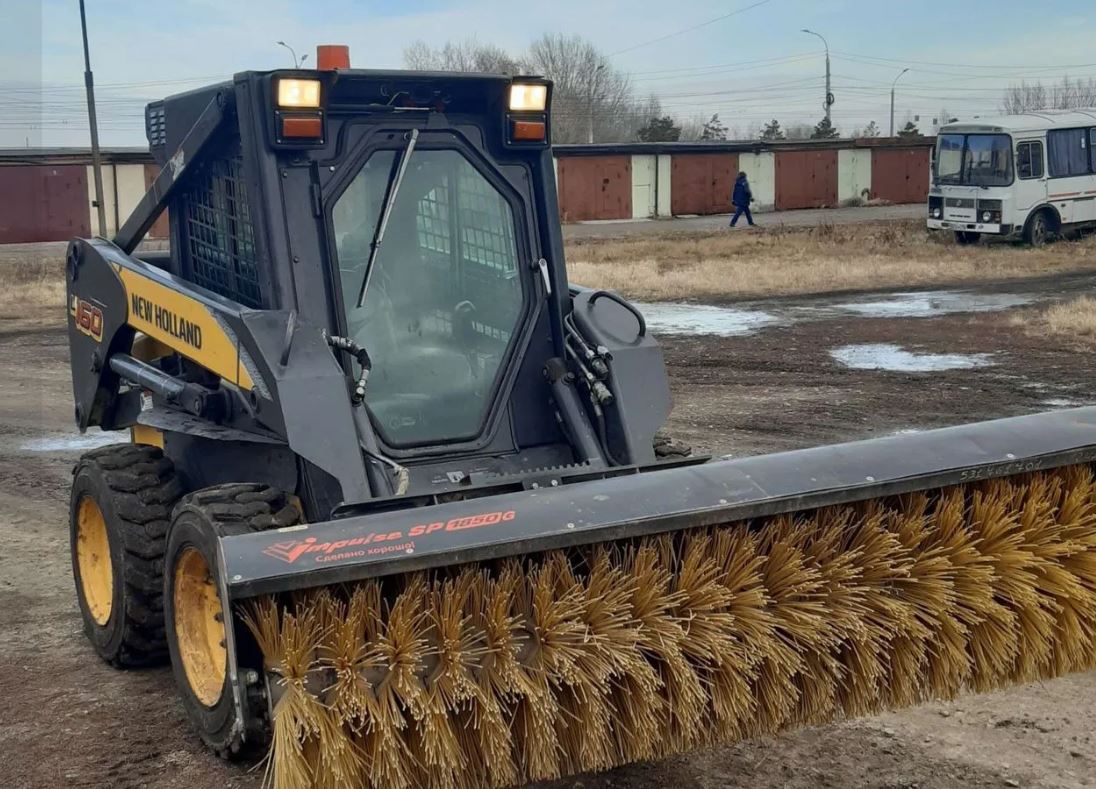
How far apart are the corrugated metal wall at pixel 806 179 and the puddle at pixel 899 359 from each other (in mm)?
32829

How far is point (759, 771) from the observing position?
408cm

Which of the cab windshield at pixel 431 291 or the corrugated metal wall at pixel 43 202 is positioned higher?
the corrugated metal wall at pixel 43 202

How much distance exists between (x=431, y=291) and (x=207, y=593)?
4.28 feet

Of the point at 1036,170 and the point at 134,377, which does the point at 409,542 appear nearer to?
the point at 134,377

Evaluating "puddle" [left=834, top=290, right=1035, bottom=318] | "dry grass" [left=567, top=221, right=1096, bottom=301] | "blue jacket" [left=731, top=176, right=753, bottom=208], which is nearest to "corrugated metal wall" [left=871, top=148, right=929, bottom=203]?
"blue jacket" [left=731, top=176, right=753, bottom=208]

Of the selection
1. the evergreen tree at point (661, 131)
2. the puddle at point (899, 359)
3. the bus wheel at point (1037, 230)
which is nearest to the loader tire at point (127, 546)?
the puddle at point (899, 359)

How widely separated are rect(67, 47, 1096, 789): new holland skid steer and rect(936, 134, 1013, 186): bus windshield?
2203 cm

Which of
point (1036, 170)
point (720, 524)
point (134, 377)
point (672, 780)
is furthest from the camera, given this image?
point (1036, 170)

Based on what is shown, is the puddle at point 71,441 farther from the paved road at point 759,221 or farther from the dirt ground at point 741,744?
the paved road at point 759,221

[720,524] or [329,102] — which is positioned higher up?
[329,102]

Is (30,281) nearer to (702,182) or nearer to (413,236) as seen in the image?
(413,236)

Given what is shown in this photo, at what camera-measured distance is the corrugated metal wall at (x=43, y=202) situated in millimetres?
35688

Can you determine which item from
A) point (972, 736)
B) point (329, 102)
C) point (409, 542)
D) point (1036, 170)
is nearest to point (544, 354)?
point (329, 102)

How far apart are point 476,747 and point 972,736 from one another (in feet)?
5.82
